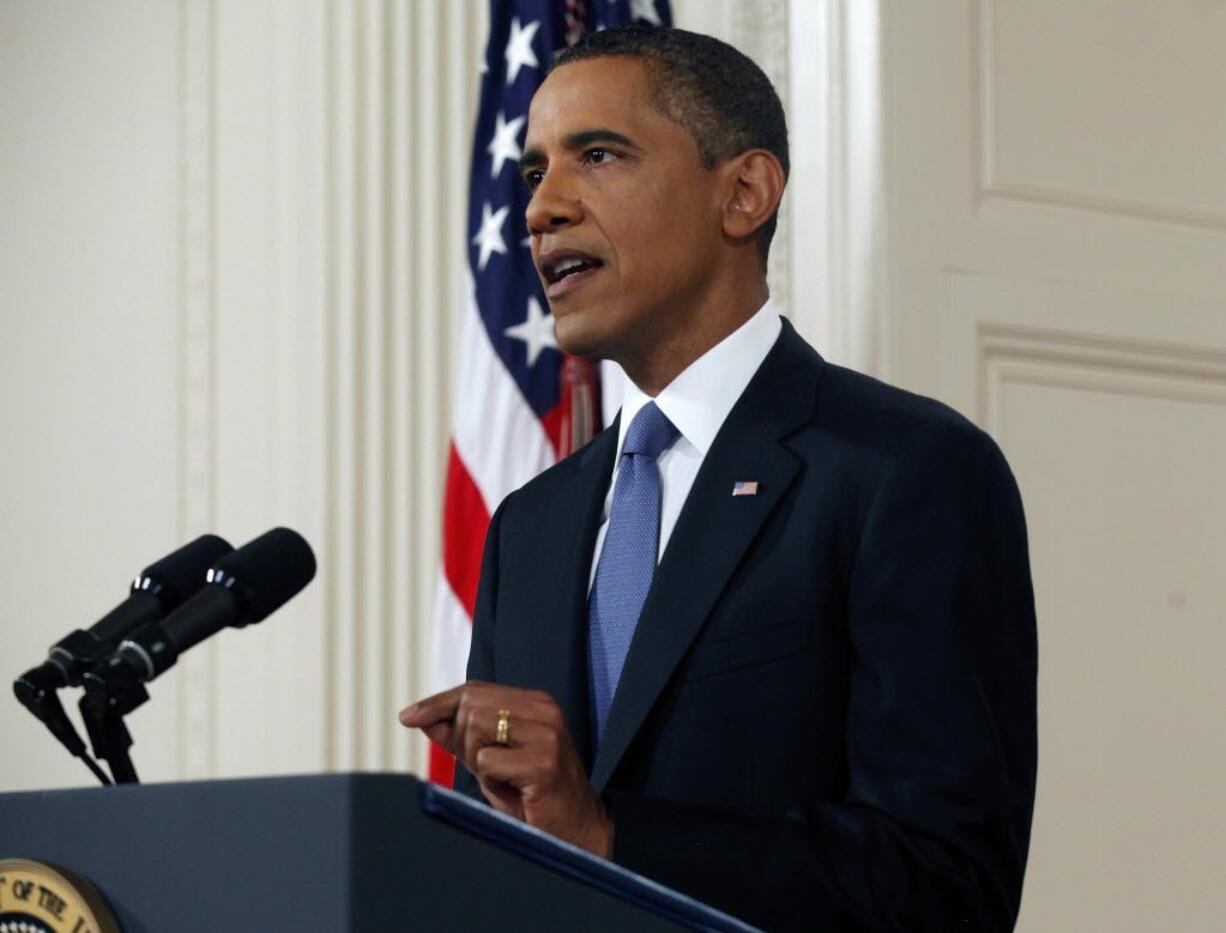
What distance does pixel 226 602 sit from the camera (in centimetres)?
152

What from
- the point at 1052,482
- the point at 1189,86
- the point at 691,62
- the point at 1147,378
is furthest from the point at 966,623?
the point at 1189,86

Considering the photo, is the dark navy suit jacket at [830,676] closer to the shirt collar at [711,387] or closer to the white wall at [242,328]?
the shirt collar at [711,387]

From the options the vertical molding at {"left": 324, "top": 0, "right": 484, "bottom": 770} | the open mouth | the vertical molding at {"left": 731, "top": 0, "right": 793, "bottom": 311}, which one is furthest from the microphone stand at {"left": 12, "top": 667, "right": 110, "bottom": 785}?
the vertical molding at {"left": 324, "top": 0, "right": 484, "bottom": 770}

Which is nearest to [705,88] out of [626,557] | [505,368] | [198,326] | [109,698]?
[626,557]

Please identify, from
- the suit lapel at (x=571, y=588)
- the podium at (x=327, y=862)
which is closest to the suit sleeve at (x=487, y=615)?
the suit lapel at (x=571, y=588)

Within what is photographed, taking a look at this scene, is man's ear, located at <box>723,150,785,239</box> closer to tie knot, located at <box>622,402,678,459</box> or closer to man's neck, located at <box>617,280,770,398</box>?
man's neck, located at <box>617,280,770,398</box>

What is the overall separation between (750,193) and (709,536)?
0.47 m

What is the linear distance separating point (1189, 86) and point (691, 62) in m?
1.82

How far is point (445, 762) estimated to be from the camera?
350 cm

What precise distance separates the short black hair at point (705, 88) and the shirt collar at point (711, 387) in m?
0.13

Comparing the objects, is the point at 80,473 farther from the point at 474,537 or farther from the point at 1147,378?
the point at 1147,378

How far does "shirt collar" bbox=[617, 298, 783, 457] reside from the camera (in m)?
2.09

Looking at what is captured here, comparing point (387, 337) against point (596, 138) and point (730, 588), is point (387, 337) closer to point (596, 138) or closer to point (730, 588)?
point (596, 138)

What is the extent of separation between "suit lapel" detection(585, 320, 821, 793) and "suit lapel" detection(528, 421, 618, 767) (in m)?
0.08
